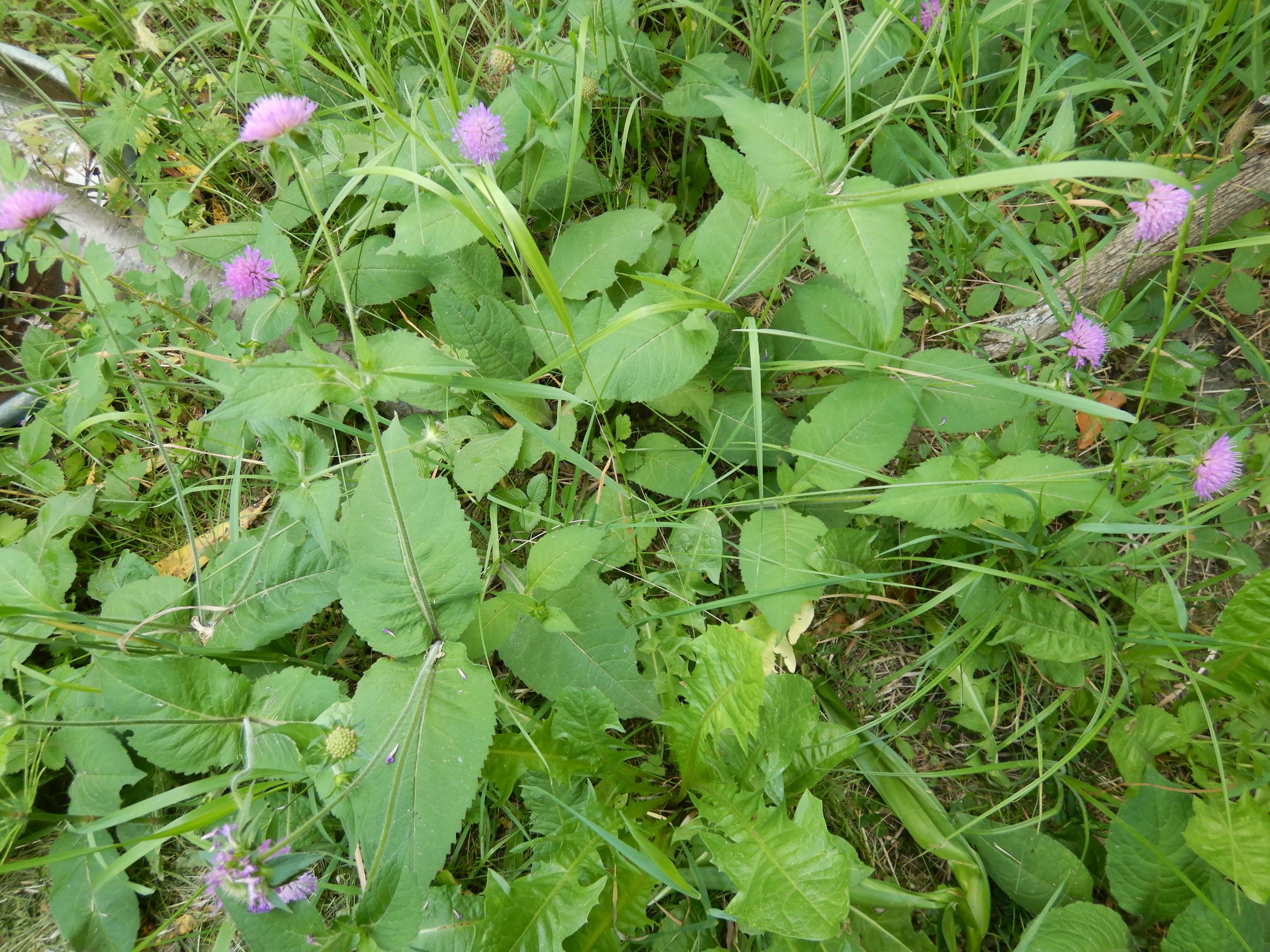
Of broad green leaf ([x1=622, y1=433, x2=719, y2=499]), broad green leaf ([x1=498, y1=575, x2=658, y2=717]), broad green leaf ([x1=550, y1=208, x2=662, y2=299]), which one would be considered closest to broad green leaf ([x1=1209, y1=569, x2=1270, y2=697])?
broad green leaf ([x1=622, y1=433, x2=719, y2=499])

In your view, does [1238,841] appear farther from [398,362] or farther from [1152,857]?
[398,362]

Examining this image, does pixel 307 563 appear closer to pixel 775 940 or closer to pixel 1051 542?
pixel 775 940

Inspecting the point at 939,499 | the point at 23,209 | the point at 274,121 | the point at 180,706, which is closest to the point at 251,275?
the point at 23,209

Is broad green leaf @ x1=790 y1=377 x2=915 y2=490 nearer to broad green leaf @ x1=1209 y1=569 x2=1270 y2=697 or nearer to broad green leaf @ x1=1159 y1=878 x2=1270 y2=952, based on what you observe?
broad green leaf @ x1=1209 y1=569 x2=1270 y2=697

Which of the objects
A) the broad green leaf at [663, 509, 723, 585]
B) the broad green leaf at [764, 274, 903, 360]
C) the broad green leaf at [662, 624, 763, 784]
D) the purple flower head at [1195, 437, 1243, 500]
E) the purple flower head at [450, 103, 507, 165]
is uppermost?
the purple flower head at [450, 103, 507, 165]

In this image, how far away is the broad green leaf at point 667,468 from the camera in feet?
6.46

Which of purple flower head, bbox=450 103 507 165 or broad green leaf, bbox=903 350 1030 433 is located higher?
purple flower head, bbox=450 103 507 165

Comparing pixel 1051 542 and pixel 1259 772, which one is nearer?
pixel 1259 772

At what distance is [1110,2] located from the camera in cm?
218

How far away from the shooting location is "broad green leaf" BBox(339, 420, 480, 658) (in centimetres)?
156

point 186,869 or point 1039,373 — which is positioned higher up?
point 1039,373

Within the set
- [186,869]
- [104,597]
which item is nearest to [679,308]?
[104,597]

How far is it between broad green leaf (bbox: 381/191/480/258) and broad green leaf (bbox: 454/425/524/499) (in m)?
0.52

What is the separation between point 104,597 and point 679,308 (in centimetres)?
192
